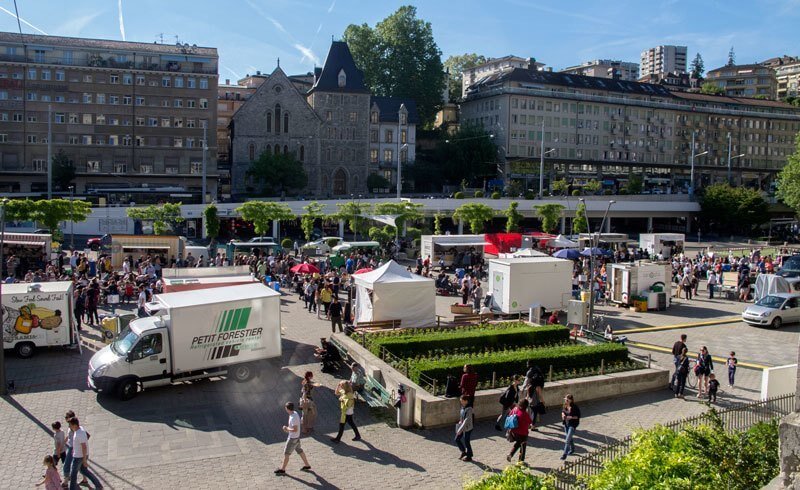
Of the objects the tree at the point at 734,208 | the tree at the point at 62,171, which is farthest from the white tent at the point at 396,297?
the tree at the point at 734,208

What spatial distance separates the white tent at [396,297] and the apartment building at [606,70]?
91527mm

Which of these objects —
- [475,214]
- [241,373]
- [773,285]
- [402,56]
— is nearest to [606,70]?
[402,56]

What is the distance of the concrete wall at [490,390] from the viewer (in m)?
14.2

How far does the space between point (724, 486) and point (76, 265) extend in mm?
30645

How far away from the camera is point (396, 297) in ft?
69.1

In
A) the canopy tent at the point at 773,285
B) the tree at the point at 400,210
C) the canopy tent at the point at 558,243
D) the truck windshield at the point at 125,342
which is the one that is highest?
the tree at the point at 400,210

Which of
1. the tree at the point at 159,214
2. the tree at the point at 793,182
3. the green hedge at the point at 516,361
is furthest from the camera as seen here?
the tree at the point at 793,182

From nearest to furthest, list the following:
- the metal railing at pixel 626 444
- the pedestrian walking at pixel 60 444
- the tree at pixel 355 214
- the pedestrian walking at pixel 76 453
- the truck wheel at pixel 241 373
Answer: the metal railing at pixel 626 444
the pedestrian walking at pixel 76 453
the pedestrian walking at pixel 60 444
the truck wheel at pixel 241 373
the tree at pixel 355 214

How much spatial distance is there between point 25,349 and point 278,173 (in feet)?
169

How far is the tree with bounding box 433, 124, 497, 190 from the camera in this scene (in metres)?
81.4

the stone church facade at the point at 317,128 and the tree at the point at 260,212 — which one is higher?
the stone church facade at the point at 317,128

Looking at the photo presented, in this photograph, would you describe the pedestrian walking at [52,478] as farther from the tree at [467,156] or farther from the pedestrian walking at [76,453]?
the tree at [467,156]

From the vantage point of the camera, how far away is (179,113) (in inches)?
2881

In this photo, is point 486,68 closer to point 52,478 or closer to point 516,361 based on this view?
point 516,361
